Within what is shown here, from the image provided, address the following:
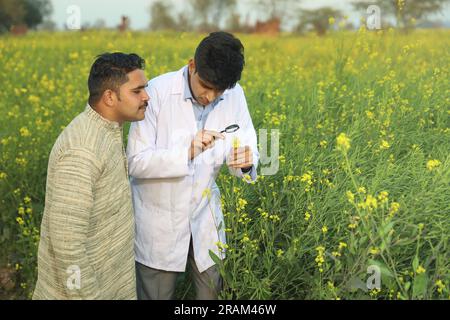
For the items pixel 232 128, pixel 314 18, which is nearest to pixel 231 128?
pixel 232 128

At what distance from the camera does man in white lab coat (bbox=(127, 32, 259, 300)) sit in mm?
2320

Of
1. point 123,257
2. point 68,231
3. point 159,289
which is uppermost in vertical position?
point 68,231

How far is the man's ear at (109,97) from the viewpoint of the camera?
2.14 metres

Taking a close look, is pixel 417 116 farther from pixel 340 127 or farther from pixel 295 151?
pixel 295 151

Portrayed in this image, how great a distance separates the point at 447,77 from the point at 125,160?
281 centimetres

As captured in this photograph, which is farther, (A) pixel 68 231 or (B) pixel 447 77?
(B) pixel 447 77

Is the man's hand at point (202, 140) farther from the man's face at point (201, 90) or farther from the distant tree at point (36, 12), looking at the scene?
the distant tree at point (36, 12)

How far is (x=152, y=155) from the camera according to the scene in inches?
90.8

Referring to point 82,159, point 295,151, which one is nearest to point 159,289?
point 82,159

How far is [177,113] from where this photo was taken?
7.91ft

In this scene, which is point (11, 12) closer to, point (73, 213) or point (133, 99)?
point (133, 99)

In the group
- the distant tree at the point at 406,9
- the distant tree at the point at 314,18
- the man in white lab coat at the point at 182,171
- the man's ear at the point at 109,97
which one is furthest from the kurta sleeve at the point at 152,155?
the distant tree at the point at 314,18

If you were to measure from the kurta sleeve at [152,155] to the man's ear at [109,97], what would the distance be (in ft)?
0.74

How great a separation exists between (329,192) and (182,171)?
619 millimetres
